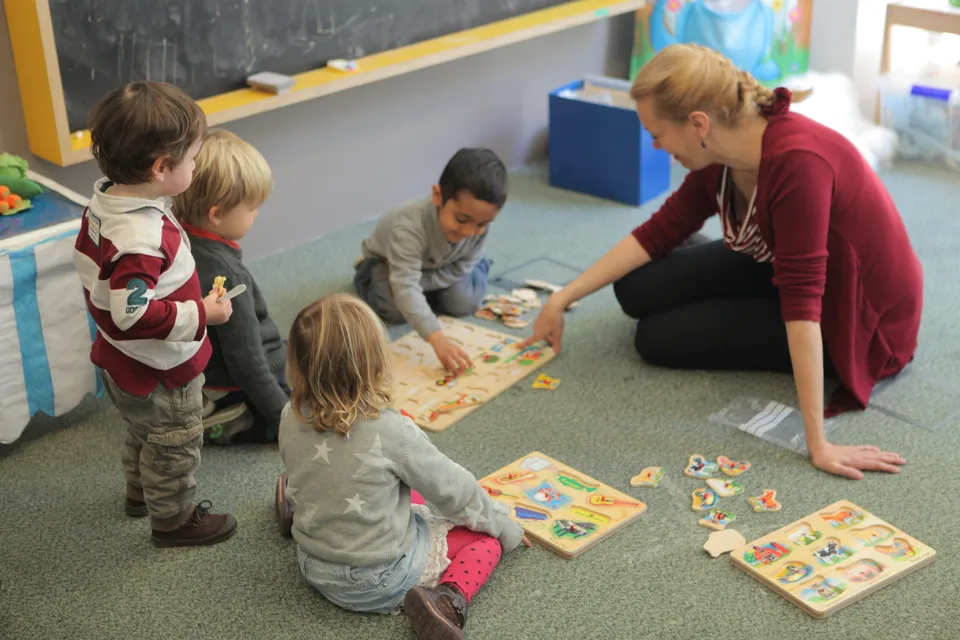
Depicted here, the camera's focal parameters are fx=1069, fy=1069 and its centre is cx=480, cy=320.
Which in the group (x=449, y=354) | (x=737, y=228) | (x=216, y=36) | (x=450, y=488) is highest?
(x=216, y=36)

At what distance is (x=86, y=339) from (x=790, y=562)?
1.42 m

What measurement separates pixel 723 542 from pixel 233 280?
1.00 meters

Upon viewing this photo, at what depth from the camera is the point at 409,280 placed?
246 cm

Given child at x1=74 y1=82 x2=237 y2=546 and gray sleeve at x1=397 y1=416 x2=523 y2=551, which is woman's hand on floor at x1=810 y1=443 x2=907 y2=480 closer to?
gray sleeve at x1=397 y1=416 x2=523 y2=551

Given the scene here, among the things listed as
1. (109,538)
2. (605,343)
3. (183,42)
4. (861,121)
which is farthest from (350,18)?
(861,121)

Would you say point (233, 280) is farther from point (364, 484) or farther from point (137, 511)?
point (364, 484)

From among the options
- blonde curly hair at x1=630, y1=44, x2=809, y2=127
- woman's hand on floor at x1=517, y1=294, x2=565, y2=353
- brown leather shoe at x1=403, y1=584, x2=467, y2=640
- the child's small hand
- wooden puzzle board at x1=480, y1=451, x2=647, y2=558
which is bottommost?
wooden puzzle board at x1=480, y1=451, x2=647, y2=558

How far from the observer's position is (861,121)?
3627 millimetres

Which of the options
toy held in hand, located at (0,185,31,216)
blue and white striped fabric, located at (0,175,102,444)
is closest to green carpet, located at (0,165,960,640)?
blue and white striped fabric, located at (0,175,102,444)

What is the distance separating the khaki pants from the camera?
1762 mm

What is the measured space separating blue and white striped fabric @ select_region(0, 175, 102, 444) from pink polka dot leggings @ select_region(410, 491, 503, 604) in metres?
0.91

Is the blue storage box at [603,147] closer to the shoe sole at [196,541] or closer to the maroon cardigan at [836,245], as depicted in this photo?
the maroon cardigan at [836,245]

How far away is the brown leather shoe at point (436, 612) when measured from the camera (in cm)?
157

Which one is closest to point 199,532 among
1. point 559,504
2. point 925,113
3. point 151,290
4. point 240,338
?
point 240,338
